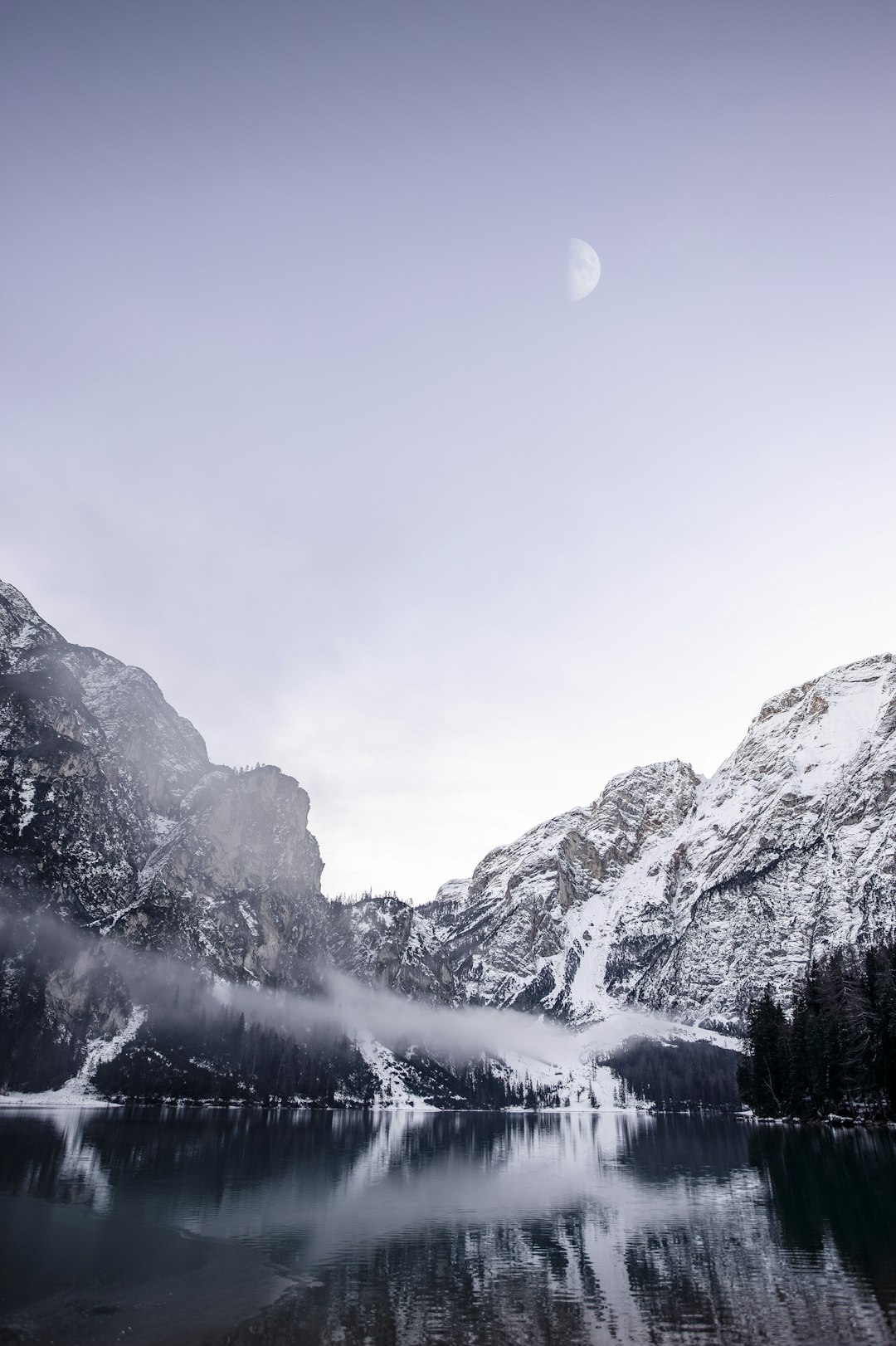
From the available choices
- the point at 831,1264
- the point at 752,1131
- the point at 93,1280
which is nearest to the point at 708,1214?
the point at 831,1264

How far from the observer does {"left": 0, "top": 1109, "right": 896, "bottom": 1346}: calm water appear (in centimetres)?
2867

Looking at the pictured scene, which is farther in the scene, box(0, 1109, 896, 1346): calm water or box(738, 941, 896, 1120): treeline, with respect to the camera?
box(738, 941, 896, 1120): treeline

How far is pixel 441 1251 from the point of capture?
141 feet

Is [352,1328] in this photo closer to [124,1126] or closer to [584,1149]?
[584,1149]

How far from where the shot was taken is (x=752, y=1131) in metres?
142

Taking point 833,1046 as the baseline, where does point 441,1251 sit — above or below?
below

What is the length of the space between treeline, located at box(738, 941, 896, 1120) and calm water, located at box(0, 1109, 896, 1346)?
13332 millimetres

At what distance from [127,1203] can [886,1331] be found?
163ft

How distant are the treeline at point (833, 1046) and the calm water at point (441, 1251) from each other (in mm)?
13332

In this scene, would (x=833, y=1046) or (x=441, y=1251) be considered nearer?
(x=441, y=1251)

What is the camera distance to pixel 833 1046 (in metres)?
113

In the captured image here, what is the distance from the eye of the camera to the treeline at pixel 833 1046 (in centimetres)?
9850

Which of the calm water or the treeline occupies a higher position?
the treeline

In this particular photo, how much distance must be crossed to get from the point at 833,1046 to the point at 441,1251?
92.4 meters
